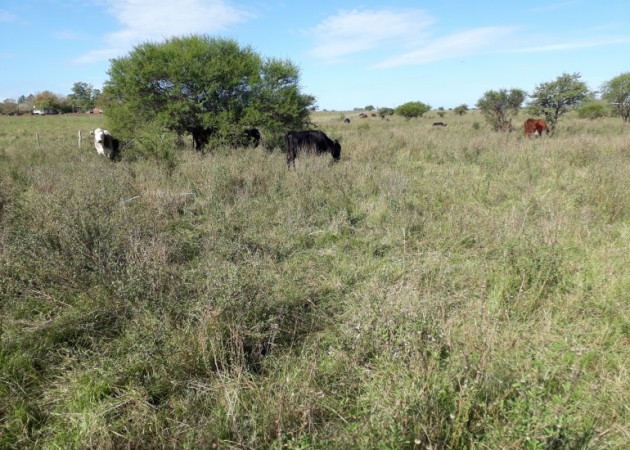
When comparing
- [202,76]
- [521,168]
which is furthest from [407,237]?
[202,76]

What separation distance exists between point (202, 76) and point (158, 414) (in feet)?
34.6

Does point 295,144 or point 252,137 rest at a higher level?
point 252,137

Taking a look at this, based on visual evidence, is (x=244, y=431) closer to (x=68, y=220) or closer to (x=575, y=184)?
(x=68, y=220)

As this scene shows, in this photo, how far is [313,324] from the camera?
2852mm

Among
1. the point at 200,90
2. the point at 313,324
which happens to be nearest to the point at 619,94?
the point at 200,90

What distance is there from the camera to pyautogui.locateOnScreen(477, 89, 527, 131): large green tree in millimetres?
17156

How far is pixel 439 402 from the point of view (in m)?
1.74

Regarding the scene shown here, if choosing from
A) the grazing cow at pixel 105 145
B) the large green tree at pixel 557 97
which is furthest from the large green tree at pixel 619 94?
the grazing cow at pixel 105 145

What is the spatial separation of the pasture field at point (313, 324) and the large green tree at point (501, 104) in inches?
519

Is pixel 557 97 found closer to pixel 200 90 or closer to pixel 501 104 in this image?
pixel 501 104

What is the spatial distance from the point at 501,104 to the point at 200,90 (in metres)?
14.2

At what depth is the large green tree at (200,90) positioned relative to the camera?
1066 centimetres

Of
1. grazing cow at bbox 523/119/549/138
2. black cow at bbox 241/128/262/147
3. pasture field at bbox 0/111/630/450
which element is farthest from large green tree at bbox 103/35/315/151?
grazing cow at bbox 523/119/549/138

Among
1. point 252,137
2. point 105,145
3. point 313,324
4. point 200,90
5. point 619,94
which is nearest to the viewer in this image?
point 313,324
